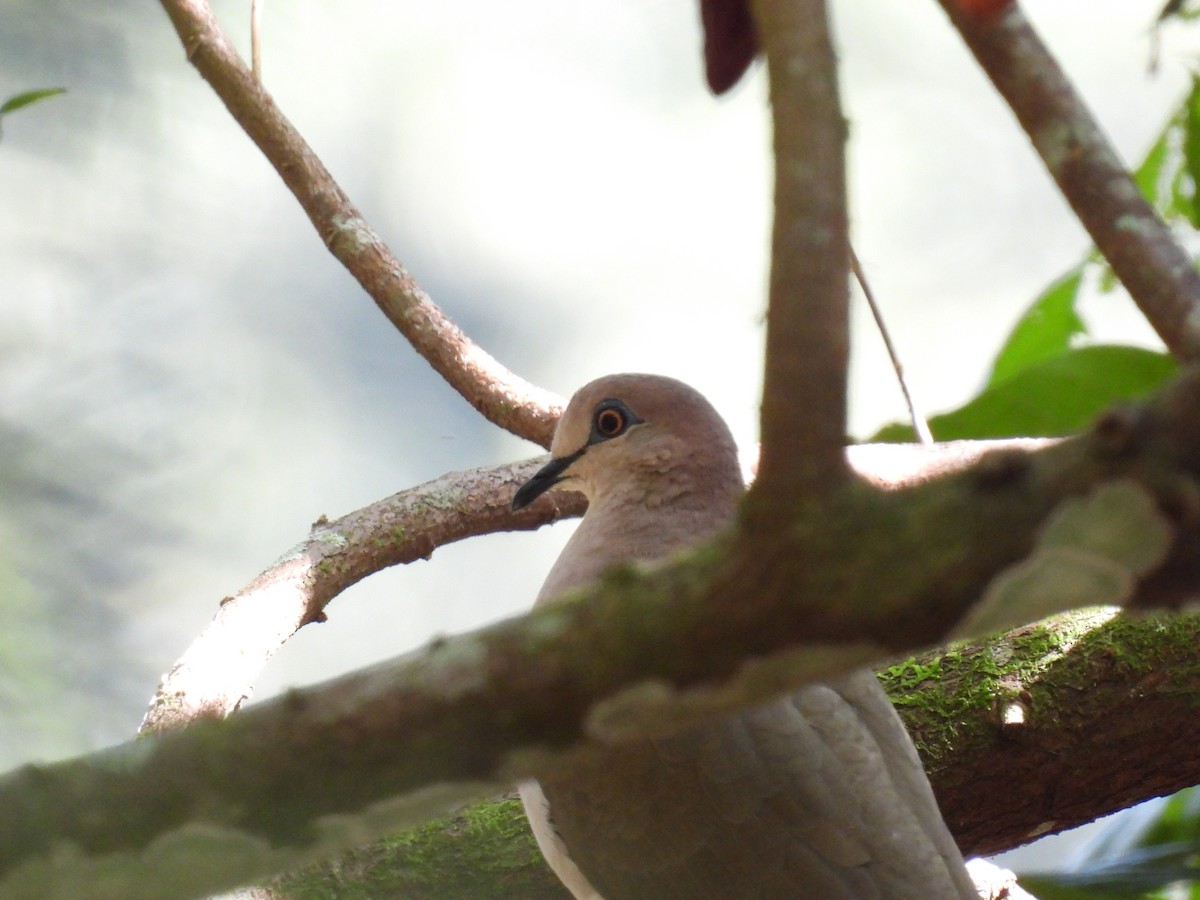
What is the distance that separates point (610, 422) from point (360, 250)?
0.77 m

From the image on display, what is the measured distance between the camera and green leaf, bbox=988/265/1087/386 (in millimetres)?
2146

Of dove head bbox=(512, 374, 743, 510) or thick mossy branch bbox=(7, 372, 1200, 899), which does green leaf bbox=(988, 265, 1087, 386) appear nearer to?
dove head bbox=(512, 374, 743, 510)

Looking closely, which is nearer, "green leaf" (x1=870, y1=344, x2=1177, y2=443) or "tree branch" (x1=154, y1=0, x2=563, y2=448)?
"green leaf" (x1=870, y1=344, x2=1177, y2=443)

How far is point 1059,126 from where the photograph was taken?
834 mm

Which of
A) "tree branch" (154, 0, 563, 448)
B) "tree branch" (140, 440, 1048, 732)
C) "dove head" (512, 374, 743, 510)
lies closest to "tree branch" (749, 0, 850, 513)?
"tree branch" (140, 440, 1048, 732)

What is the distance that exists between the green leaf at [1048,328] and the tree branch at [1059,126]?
134 cm

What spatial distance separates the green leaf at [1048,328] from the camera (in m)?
2.15

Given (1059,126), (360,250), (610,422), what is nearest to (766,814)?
(610,422)

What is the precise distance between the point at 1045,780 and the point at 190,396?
256 cm

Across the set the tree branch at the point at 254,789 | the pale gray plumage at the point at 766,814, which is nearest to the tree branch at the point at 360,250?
the pale gray plumage at the point at 766,814

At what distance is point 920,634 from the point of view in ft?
1.91

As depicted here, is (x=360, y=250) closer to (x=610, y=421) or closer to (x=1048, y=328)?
(x=610, y=421)

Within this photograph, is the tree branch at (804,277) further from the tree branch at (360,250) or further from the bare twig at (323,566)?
the tree branch at (360,250)

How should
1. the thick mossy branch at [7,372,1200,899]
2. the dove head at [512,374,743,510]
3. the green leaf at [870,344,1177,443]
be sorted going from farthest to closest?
the dove head at [512,374,743,510]
the green leaf at [870,344,1177,443]
the thick mossy branch at [7,372,1200,899]
